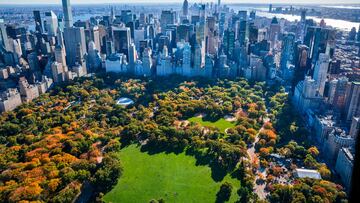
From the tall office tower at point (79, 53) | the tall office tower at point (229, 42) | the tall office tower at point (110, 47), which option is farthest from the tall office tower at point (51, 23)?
the tall office tower at point (229, 42)

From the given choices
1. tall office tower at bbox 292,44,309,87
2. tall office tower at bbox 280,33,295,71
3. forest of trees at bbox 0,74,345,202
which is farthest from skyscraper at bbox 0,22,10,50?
tall office tower at bbox 292,44,309,87

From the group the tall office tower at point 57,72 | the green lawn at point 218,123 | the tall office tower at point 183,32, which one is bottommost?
the green lawn at point 218,123

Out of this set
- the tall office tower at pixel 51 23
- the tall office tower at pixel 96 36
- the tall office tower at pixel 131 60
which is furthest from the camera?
the tall office tower at pixel 51 23

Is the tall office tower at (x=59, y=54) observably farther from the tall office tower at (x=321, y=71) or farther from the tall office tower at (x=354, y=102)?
the tall office tower at (x=354, y=102)

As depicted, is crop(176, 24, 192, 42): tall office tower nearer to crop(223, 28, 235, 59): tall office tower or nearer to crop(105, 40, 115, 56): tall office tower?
crop(223, 28, 235, 59): tall office tower

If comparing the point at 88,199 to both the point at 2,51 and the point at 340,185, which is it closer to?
the point at 340,185

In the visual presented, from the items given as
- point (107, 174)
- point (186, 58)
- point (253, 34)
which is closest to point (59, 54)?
point (186, 58)
